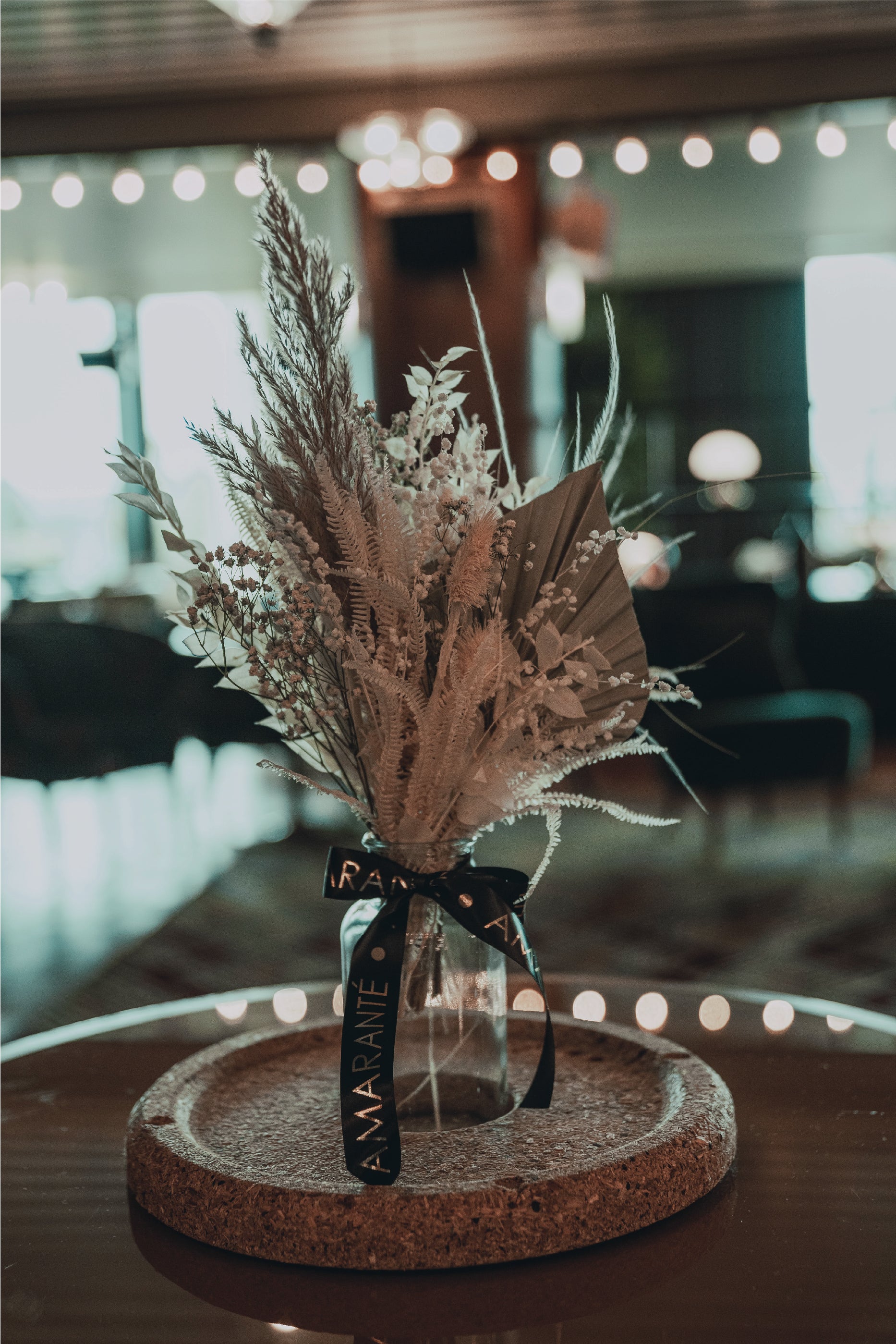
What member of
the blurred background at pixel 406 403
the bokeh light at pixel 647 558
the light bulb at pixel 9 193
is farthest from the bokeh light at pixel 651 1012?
the light bulb at pixel 9 193

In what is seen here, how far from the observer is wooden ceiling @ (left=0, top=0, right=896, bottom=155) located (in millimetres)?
5441

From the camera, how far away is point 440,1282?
0.72 meters

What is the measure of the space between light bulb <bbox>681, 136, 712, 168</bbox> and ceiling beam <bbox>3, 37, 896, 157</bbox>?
0.31m

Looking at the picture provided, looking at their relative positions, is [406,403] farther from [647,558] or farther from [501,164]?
[501,164]

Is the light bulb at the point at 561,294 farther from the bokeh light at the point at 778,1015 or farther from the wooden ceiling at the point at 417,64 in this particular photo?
the bokeh light at the point at 778,1015

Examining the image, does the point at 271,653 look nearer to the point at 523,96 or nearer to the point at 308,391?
the point at 308,391

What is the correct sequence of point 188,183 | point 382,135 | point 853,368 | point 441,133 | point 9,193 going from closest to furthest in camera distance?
point 382,135
point 441,133
point 188,183
point 9,193
point 853,368

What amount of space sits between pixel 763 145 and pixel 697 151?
299 millimetres

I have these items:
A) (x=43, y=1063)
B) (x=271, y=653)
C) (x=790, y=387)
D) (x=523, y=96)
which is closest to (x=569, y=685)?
(x=271, y=653)

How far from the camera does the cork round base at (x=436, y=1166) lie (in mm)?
738

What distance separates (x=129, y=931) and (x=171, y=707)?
48.8 inches

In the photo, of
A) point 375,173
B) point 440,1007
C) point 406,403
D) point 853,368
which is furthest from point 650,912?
point 853,368

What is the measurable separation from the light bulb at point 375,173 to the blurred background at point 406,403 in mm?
18

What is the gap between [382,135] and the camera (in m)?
5.24
